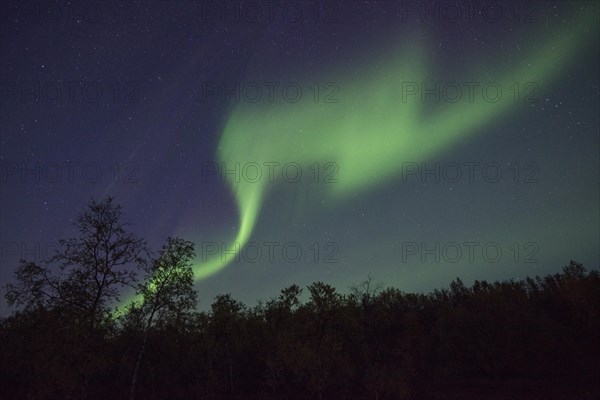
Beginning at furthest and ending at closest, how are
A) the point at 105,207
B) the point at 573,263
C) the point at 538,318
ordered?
the point at 573,263
the point at 538,318
the point at 105,207

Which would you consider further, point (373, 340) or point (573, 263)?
point (573, 263)

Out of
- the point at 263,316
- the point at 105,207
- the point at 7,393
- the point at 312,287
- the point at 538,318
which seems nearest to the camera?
the point at 105,207

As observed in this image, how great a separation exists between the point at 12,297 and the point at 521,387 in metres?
66.4

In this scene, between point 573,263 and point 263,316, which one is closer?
point 263,316

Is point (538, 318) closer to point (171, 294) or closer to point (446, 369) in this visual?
point (446, 369)

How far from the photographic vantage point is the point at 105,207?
111ft

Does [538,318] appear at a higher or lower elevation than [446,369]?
higher

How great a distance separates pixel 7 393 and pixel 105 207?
55233 millimetres

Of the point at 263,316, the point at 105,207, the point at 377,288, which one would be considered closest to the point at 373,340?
the point at 377,288

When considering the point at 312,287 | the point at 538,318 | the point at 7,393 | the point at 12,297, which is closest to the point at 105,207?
the point at 12,297

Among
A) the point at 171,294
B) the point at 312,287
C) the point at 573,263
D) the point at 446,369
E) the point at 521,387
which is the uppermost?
the point at 573,263

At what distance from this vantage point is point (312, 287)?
55406mm

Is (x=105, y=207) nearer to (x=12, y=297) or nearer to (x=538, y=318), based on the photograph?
(x=12, y=297)

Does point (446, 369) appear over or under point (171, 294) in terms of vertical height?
under
